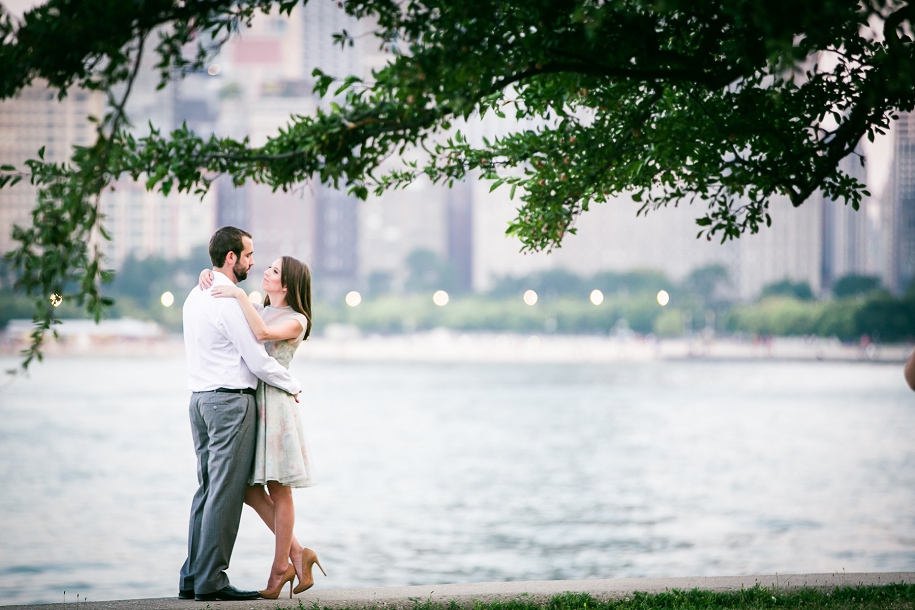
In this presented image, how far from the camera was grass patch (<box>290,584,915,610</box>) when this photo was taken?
6176mm

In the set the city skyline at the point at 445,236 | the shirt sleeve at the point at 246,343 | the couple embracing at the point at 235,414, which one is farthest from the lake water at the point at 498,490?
the city skyline at the point at 445,236

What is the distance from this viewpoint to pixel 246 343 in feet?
19.9

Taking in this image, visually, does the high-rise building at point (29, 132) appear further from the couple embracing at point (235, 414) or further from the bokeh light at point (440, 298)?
the couple embracing at point (235, 414)

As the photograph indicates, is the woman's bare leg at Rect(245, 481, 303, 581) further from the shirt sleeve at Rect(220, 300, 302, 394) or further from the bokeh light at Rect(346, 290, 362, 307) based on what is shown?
the bokeh light at Rect(346, 290, 362, 307)

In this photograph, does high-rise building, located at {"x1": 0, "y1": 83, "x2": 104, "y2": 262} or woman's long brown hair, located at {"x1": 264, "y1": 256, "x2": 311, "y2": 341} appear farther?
high-rise building, located at {"x1": 0, "y1": 83, "x2": 104, "y2": 262}

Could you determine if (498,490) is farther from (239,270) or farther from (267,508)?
(239,270)

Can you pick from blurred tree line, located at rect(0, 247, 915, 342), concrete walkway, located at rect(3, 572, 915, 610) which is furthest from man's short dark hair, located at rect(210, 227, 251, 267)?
blurred tree line, located at rect(0, 247, 915, 342)

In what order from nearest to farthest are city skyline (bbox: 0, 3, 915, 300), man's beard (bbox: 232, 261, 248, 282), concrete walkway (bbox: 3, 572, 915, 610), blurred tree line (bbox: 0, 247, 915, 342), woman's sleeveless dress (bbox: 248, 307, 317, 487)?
concrete walkway (bbox: 3, 572, 915, 610), woman's sleeveless dress (bbox: 248, 307, 317, 487), man's beard (bbox: 232, 261, 248, 282), blurred tree line (bbox: 0, 247, 915, 342), city skyline (bbox: 0, 3, 915, 300)

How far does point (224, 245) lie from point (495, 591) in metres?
2.55

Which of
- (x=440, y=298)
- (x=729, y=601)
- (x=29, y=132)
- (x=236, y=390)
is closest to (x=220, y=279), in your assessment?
(x=236, y=390)

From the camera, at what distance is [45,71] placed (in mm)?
4746

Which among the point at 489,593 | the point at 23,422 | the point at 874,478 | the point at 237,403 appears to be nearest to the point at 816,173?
the point at 489,593

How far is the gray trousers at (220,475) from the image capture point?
6.10 metres

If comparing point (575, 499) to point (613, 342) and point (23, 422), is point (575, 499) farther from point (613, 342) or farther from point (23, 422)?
point (613, 342)
